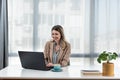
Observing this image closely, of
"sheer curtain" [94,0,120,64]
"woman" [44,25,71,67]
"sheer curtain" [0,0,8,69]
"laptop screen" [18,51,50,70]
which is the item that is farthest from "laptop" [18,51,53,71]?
"sheer curtain" [94,0,120,64]

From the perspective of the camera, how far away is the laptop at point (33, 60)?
259 cm

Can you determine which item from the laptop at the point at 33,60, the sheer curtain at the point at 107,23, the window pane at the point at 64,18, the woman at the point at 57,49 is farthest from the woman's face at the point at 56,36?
the sheer curtain at the point at 107,23

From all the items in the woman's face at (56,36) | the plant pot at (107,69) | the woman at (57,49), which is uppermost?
the woman's face at (56,36)

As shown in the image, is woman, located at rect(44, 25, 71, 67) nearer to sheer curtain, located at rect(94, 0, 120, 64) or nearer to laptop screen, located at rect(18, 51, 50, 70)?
laptop screen, located at rect(18, 51, 50, 70)

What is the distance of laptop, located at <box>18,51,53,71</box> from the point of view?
8.48 ft

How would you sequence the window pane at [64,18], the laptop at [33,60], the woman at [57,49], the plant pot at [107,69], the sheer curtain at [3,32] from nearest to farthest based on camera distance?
the plant pot at [107,69]
the laptop at [33,60]
the woman at [57,49]
the sheer curtain at [3,32]
the window pane at [64,18]

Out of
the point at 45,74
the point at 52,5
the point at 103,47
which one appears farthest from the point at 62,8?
the point at 45,74

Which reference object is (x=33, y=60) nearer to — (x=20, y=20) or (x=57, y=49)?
(x=57, y=49)

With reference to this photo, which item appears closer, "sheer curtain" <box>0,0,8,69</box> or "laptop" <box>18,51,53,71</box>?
"laptop" <box>18,51,53,71</box>

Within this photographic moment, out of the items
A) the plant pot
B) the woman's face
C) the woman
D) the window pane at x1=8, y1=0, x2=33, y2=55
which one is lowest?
the plant pot

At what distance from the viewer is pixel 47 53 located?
345cm

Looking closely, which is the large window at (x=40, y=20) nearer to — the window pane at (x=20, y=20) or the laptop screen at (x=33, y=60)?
the window pane at (x=20, y=20)

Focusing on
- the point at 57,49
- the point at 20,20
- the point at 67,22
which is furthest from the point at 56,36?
the point at 20,20

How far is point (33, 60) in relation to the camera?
265 cm
